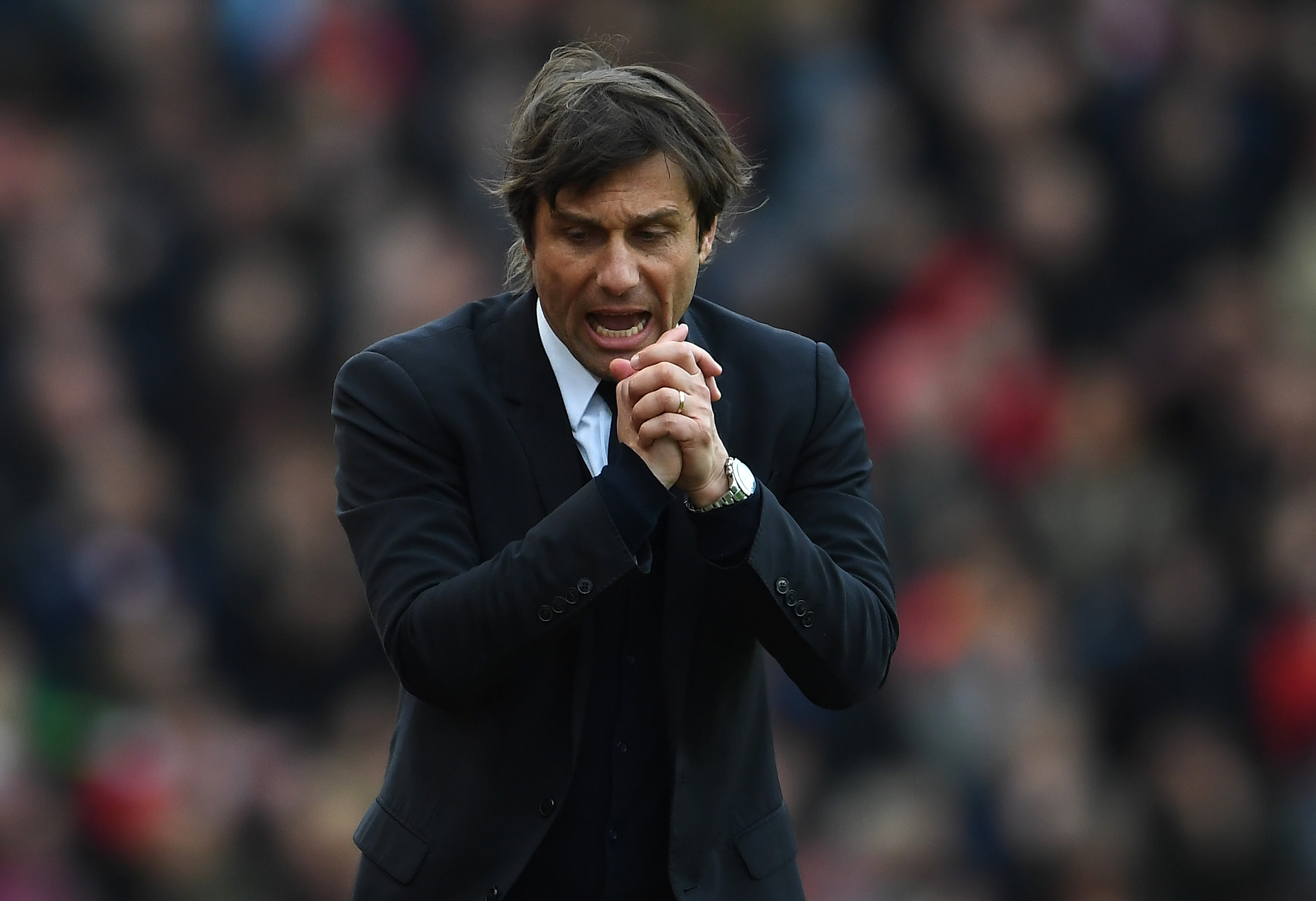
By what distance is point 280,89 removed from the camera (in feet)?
23.9

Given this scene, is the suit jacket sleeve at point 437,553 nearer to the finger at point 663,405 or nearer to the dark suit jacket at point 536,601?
the dark suit jacket at point 536,601

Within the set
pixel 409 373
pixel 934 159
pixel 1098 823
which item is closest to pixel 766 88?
pixel 934 159

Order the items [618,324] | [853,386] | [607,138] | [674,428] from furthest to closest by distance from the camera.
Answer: [853,386] → [618,324] → [607,138] → [674,428]

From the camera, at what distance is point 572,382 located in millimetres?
2596

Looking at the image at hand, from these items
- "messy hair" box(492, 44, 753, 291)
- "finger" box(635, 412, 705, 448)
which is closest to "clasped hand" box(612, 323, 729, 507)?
"finger" box(635, 412, 705, 448)

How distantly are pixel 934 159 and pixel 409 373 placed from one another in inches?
204

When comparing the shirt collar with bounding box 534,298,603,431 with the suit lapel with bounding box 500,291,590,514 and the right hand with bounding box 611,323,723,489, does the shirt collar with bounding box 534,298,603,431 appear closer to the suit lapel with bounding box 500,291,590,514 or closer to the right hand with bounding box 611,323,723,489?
the suit lapel with bounding box 500,291,590,514

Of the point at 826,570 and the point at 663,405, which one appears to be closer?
the point at 663,405

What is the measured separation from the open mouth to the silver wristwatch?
0.22 meters

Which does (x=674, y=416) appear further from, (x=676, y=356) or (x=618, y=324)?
(x=618, y=324)

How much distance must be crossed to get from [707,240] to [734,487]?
1.28ft

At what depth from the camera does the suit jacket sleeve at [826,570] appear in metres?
2.40

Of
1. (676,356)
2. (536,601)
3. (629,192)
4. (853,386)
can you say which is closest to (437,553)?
(536,601)

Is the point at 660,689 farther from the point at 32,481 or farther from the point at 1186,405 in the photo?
the point at 1186,405
